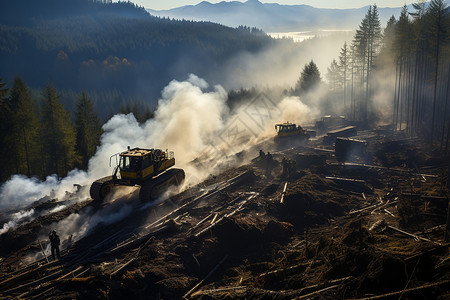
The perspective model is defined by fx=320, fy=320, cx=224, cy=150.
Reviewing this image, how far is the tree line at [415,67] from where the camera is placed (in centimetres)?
3497

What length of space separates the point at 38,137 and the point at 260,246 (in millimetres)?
31383

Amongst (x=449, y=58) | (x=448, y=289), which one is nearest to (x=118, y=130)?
(x=448, y=289)

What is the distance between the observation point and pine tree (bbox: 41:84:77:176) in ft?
119

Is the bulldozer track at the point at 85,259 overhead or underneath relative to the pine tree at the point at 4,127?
underneath

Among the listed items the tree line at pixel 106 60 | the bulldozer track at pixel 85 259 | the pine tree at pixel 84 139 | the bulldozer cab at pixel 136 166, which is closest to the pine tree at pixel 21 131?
the pine tree at pixel 84 139

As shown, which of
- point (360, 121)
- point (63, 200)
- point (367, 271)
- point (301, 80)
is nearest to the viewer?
point (367, 271)

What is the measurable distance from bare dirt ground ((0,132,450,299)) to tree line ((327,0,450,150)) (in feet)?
47.8

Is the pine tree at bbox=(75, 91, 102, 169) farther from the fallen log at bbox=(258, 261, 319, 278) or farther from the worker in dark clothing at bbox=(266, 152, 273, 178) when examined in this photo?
the fallen log at bbox=(258, 261, 319, 278)

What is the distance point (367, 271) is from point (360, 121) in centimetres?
5207

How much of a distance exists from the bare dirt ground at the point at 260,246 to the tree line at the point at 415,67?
574 inches

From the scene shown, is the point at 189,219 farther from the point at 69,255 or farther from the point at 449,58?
the point at 449,58

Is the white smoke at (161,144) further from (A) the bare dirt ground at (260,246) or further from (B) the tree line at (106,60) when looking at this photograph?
(B) the tree line at (106,60)

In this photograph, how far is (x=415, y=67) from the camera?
4209cm

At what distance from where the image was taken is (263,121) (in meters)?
51.9
